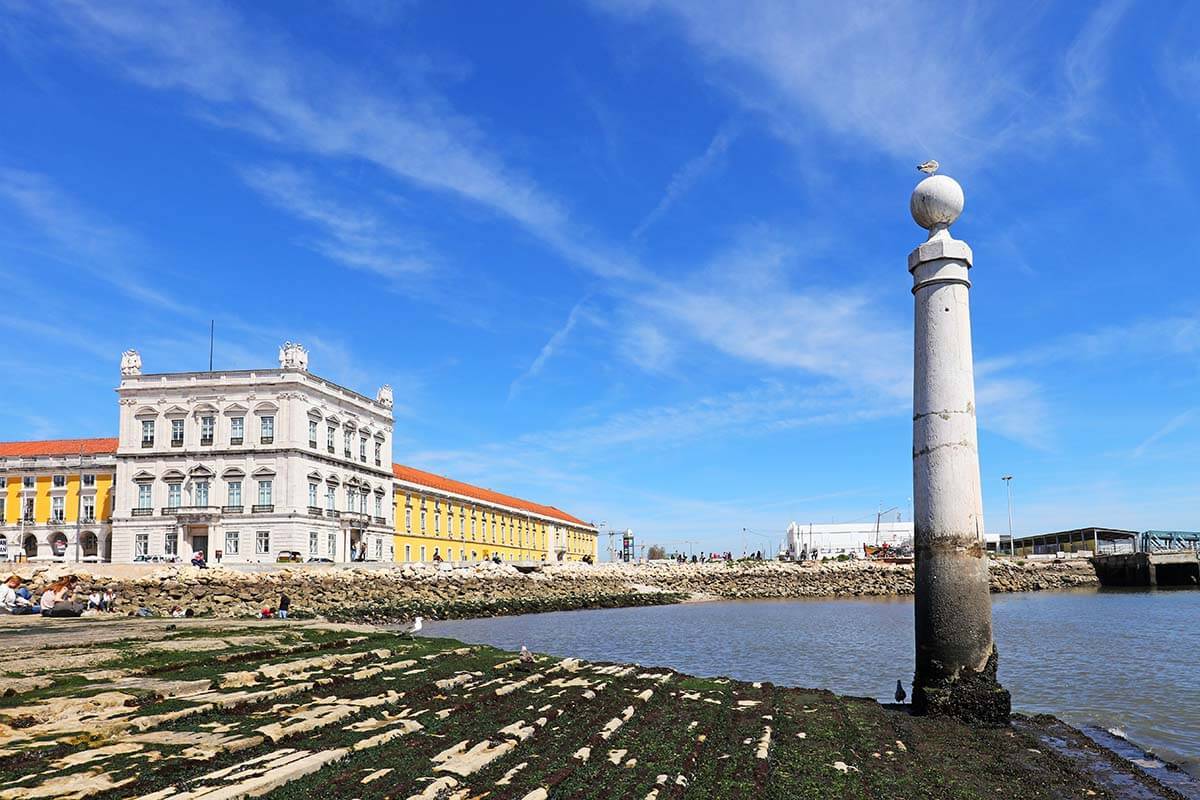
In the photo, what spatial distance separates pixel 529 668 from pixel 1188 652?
23.4 m

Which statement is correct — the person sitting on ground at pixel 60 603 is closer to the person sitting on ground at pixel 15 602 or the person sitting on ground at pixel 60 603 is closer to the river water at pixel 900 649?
the person sitting on ground at pixel 15 602

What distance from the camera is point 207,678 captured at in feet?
42.3

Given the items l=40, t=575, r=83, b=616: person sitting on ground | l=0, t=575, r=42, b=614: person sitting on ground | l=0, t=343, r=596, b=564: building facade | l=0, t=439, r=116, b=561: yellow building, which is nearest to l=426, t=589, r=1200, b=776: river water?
l=40, t=575, r=83, b=616: person sitting on ground

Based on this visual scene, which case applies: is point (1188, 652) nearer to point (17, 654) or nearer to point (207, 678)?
point (207, 678)

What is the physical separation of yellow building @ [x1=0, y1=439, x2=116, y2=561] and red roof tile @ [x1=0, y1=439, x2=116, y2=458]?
0.89ft

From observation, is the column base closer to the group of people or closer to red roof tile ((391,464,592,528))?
the group of people

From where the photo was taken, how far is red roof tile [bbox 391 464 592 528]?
91.1 m

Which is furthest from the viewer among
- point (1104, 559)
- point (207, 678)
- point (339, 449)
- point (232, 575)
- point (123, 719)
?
point (1104, 559)

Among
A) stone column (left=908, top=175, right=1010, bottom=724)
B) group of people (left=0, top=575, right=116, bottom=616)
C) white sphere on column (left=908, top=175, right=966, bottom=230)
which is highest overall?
white sphere on column (left=908, top=175, right=966, bottom=230)

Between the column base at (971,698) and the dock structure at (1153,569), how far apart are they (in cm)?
8652

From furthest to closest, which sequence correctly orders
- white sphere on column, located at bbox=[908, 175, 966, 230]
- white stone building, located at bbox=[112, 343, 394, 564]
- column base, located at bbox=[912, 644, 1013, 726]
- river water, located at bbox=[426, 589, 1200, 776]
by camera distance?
1. white stone building, located at bbox=[112, 343, 394, 564]
2. river water, located at bbox=[426, 589, 1200, 776]
3. white sphere on column, located at bbox=[908, 175, 966, 230]
4. column base, located at bbox=[912, 644, 1013, 726]

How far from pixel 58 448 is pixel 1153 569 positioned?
10092 cm

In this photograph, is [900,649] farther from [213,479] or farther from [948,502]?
[213,479]

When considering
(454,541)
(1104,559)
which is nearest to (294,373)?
(454,541)
